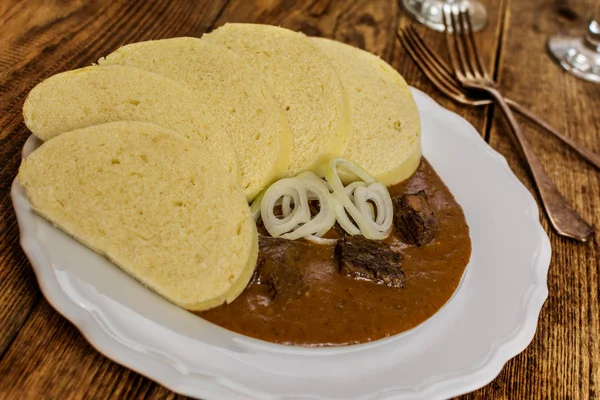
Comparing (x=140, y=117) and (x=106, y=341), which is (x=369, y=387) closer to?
(x=106, y=341)

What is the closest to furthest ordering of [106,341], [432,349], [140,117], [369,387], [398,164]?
[106,341] → [369,387] → [432,349] → [140,117] → [398,164]

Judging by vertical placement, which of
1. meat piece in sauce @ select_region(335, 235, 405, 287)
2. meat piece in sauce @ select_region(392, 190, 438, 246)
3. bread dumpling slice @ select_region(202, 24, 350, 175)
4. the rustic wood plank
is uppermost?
bread dumpling slice @ select_region(202, 24, 350, 175)

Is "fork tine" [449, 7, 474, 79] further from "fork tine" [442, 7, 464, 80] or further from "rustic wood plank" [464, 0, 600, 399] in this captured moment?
"rustic wood plank" [464, 0, 600, 399]

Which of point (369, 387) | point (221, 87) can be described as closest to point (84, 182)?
point (221, 87)

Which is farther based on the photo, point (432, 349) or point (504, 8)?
point (504, 8)

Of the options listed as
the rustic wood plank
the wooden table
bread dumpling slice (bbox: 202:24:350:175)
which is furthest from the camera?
bread dumpling slice (bbox: 202:24:350:175)

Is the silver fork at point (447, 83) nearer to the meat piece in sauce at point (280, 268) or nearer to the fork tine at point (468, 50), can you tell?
the fork tine at point (468, 50)

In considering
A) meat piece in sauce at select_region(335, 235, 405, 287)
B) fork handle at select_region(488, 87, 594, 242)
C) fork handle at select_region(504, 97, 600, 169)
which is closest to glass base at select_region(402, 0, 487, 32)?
fork handle at select_region(504, 97, 600, 169)
